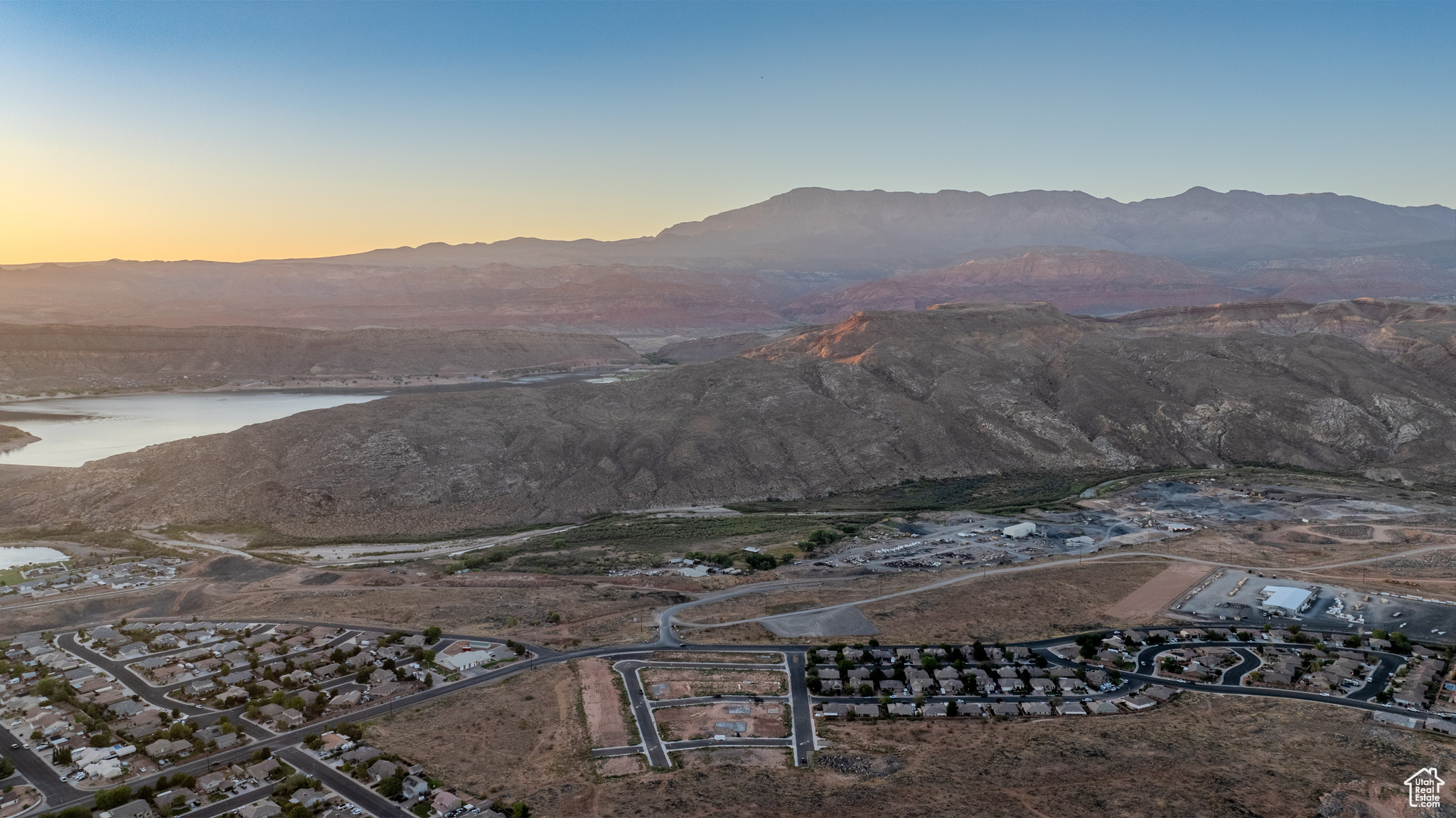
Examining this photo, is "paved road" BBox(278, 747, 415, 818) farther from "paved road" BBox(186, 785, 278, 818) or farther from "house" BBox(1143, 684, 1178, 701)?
"house" BBox(1143, 684, 1178, 701)

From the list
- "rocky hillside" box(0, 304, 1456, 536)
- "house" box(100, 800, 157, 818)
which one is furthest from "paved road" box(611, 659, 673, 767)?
"rocky hillside" box(0, 304, 1456, 536)

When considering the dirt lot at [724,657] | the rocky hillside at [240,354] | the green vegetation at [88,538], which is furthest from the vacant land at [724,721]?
the rocky hillside at [240,354]

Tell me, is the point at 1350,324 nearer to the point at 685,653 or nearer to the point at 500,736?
the point at 685,653

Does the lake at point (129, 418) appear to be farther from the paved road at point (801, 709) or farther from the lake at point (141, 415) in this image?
the paved road at point (801, 709)

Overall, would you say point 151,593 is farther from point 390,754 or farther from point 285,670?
point 390,754

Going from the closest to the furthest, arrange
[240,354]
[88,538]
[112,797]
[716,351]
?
[112,797], [88,538], [240,354], [716,351]

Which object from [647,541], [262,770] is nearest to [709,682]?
[262,770]
